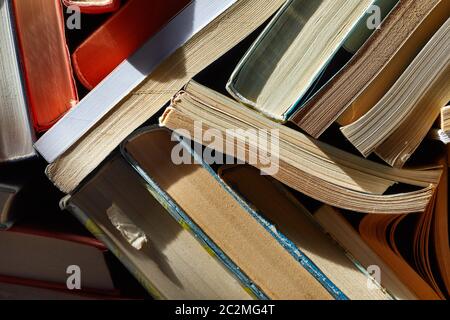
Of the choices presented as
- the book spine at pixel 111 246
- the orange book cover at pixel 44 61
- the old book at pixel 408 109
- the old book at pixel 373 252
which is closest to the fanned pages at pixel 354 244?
the old book at pixel 373 252

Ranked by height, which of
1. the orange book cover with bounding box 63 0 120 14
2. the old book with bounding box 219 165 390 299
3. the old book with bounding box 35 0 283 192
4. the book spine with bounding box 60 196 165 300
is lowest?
the old book with bounding box 219 165 390 299

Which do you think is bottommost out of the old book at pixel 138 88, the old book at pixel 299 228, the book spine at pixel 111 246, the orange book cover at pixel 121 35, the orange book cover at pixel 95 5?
the old book at pixel 299 228

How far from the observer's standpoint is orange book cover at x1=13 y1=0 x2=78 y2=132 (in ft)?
2.76

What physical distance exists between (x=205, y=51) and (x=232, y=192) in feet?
0.65

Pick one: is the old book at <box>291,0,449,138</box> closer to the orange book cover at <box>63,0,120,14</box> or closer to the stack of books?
the stack of books

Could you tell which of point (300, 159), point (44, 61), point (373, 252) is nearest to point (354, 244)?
point (373, 252)

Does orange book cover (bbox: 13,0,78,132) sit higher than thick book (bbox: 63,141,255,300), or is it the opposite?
orange book cover (bbox: 13,0,78,132)

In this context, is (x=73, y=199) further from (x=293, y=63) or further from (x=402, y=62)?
(x=402, y=62)

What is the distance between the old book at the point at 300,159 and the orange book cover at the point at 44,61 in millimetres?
180

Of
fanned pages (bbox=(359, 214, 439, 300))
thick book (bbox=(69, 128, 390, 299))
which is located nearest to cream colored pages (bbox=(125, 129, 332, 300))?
thick book (bbox=(69, 128, 390, 299))

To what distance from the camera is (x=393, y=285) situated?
0.85 meters

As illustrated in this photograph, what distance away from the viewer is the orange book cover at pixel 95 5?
774 mm

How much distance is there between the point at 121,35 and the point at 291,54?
9.4 inches

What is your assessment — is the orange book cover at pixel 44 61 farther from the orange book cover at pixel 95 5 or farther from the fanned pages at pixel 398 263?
the fanned pages at pixel 398 263
